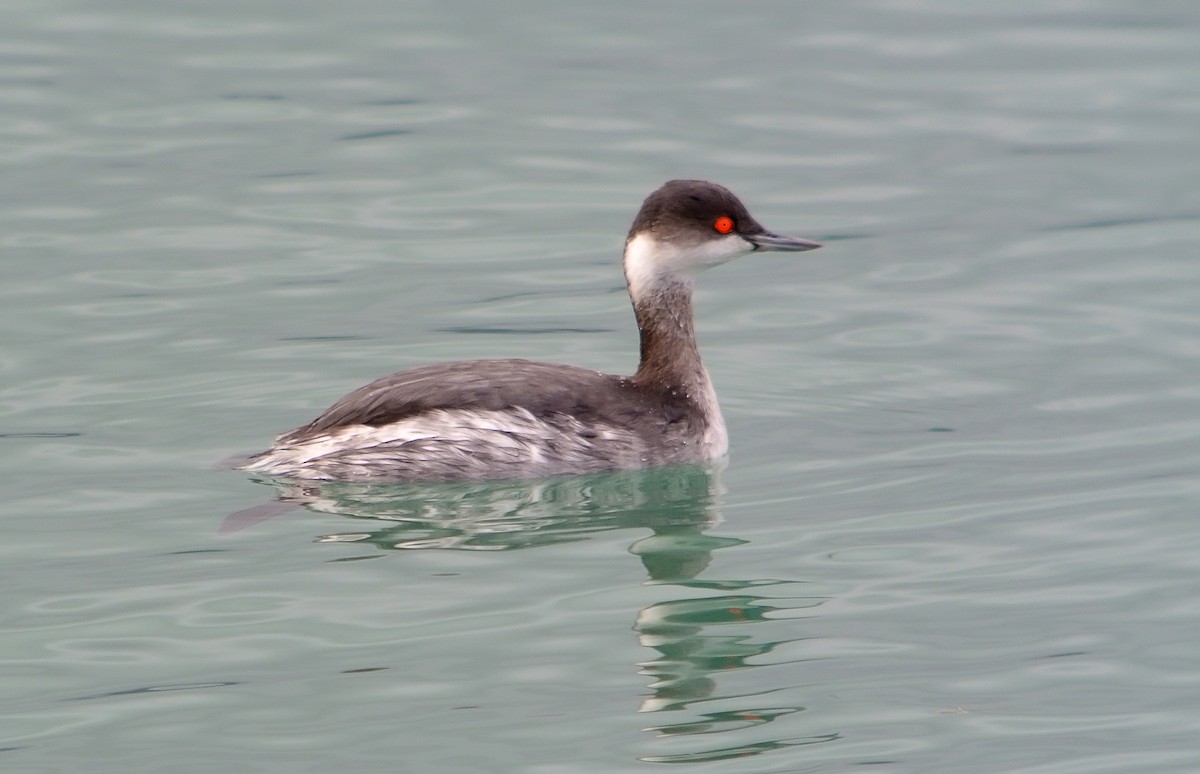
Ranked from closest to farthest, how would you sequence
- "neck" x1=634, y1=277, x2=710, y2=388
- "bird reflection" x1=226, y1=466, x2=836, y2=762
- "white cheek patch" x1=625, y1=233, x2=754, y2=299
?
"bird reflection" x1=226, y1=466, x2=836, y2=762 → "white cheek patch" x1=625, y1=233, x2=754, y2=299 → "neck" x1=634, y1=277, x2=710, y2=388

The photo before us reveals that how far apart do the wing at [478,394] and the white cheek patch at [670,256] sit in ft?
2.31

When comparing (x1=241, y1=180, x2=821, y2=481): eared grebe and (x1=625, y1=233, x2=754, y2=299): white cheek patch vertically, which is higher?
(x1=625, y1=233, x2=754, y2=299): white cheek patch

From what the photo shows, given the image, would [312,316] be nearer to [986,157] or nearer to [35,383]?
[35,383]

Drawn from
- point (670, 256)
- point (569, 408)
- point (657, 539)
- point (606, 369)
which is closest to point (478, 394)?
point (569, 408)

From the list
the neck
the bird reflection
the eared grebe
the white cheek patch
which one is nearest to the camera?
the bird reflection

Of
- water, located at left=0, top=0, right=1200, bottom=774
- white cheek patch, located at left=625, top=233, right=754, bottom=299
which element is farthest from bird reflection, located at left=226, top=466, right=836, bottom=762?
white cheek patch, located at left=625, top=233, right=754, bottom=299

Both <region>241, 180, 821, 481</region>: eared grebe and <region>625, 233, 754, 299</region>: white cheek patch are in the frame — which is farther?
<region>625, 233, 754, 299</region>: white cheek patch

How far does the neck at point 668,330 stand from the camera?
10.8 metres

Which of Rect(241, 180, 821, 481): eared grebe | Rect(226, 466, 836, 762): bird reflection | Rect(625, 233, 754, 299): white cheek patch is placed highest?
Rect(625, 233, 754, 299): white cheek patch

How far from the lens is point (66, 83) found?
17625mm

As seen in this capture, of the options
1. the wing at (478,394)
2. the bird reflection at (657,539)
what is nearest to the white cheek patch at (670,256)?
the wing at (478,394)

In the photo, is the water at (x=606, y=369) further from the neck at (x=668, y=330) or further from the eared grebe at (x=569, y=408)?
the neck at (x=668, y=330)

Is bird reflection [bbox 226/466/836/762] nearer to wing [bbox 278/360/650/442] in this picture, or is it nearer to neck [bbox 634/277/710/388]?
wing [bbox 278/360/650/442]

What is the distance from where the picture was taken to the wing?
9914mm
